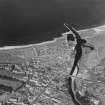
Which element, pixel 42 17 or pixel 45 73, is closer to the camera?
pixel 45 73

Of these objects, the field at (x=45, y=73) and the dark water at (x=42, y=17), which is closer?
the field at (x=45, y=73)

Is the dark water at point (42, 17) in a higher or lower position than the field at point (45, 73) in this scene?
higher

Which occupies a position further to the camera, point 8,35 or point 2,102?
point 8,35

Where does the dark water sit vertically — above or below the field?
above

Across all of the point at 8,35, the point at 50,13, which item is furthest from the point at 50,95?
the point at 50,13

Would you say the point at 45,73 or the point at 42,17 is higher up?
the point at 42,17

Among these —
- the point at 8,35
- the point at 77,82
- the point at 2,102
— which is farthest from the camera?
the point at 8,35

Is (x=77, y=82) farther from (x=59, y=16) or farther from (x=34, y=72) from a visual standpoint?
(x=59, y=16)

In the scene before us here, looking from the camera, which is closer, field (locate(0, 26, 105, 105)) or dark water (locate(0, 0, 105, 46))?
field (locate(0, 26, 105, 105))
